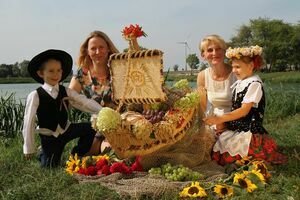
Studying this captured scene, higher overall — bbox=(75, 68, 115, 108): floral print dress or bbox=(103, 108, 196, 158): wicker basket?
bbox=(75, 68, 115, 108): floral print dress

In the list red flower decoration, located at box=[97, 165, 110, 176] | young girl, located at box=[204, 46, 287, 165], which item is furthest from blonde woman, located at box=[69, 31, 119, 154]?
young girl, located at box=[204, 46, 287, 165]

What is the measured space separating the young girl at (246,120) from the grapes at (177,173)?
62cm

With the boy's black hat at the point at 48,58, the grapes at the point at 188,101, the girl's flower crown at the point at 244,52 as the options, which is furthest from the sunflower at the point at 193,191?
the boy's black hat at the point at 48,58

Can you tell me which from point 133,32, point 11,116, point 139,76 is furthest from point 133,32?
point 11,116

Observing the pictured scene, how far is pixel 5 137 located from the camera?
20.5 feet

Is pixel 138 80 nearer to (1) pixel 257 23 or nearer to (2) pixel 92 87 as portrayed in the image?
(2) pixel 92 87

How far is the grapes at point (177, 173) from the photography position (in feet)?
11.3

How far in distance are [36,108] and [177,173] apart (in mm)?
1536

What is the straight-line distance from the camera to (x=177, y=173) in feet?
11.5

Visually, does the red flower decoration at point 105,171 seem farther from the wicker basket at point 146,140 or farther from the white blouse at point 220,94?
the white blouse at point 220,94

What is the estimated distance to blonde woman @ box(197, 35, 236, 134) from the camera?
4484 mm

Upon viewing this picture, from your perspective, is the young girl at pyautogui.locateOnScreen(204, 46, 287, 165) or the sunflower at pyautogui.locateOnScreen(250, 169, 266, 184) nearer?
the sunflower at pyautogui.locateOnScreen(250, 169, 266, 184)

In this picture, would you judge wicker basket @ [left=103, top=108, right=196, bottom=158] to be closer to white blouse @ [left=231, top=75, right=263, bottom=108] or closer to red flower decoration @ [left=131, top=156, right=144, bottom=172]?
red flower decoration @ [left=131, top=156, right=144, bottom=172]

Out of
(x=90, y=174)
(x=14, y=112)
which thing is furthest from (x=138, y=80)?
(x=14, y=112)
